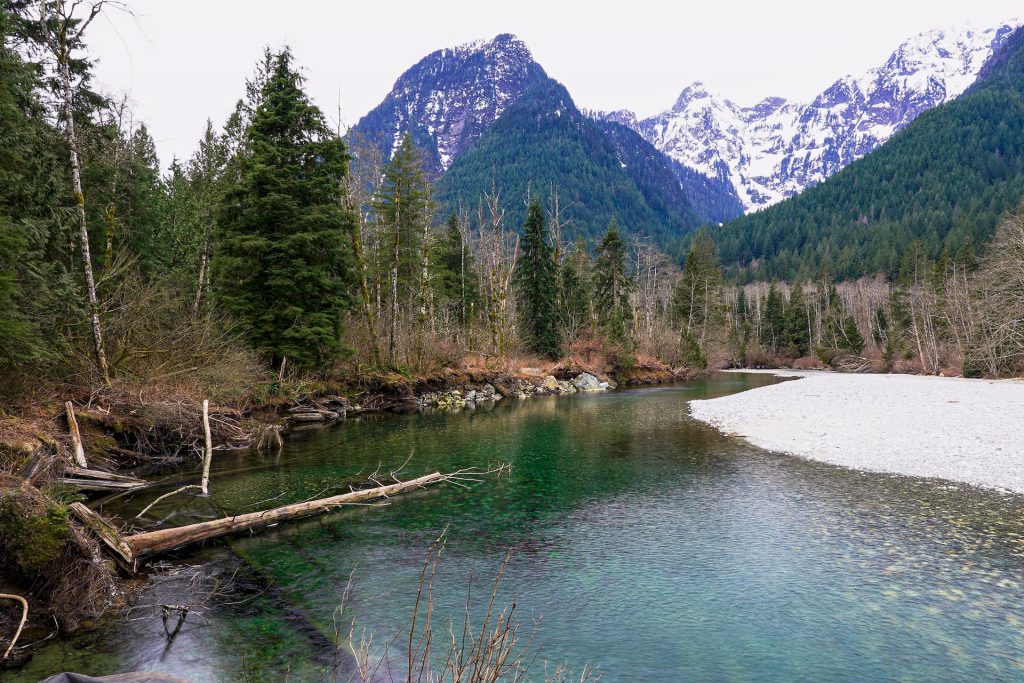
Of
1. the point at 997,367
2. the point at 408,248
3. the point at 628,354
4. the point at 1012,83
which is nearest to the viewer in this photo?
the point at 408,248

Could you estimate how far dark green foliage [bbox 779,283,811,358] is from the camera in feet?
265

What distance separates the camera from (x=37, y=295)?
12258 millimetres

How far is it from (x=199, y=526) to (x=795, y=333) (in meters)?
86.2

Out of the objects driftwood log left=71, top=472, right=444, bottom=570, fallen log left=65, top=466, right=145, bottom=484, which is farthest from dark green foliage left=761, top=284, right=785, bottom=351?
fallen log left=65, top=466, right=145, bottom=484

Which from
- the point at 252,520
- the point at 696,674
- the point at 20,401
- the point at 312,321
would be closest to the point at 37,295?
the point at 20,401

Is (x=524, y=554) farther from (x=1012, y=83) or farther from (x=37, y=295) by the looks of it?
(x=1012, y=83)

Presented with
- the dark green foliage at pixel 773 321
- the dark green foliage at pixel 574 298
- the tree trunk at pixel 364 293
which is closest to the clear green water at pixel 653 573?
the tree trunk at pixel 364 293

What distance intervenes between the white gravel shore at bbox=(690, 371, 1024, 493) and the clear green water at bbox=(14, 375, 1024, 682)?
1665 mm

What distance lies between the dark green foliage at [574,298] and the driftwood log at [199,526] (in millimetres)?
35968

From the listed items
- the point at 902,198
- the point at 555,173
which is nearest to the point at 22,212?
the point at 555,173

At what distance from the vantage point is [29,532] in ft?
21.0

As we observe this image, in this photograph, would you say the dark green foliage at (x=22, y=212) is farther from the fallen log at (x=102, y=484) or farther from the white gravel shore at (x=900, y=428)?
the white gravel shore at (x=900, y=428)

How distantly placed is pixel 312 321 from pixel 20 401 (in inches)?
460

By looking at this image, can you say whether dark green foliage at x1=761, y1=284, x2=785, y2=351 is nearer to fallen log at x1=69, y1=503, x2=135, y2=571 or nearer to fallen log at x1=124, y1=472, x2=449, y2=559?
fallen log at x1=124, y1=472, x2=449, y2=559
